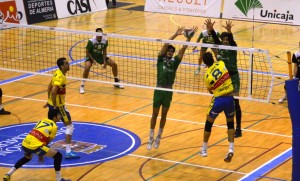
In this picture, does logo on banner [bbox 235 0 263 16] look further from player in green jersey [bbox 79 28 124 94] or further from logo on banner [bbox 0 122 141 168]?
logo on banner [bbox 0 122 141 168]

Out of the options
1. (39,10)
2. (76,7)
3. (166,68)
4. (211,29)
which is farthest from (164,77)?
(76,7)

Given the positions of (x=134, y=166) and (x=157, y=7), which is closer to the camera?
(x=134, y=166)

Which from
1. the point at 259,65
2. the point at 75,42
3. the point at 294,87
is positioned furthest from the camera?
the point at 75,42

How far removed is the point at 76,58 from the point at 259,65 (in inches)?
275

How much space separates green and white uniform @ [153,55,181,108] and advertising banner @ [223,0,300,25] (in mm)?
17895

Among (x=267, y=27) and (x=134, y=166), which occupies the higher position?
(x=267, y=27)

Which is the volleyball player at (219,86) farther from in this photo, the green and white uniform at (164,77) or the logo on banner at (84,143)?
the logo on banner at (84,143)

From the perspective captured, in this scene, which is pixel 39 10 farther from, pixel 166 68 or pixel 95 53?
pixel 166 68

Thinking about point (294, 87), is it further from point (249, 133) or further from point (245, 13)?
point (245, 13)

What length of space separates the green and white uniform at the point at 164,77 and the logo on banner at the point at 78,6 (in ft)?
67.0

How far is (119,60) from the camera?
2627 centimetres

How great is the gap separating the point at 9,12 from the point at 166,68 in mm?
17831

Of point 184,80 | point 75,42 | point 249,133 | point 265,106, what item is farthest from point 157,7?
point 249,133

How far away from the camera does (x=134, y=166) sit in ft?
51.9
